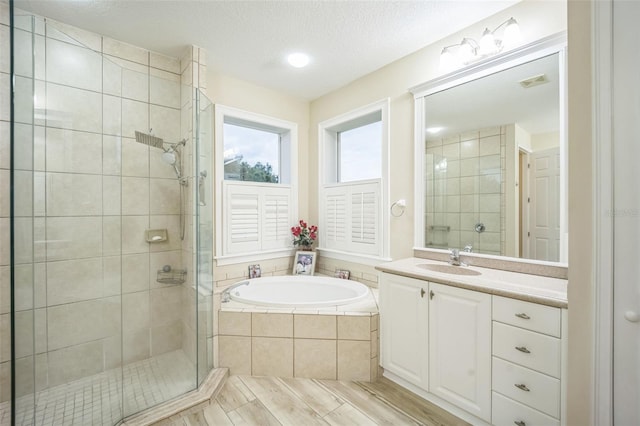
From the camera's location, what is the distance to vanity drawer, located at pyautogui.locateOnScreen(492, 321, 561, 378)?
124 centimetres

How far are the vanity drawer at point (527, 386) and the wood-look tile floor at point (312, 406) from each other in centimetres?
41

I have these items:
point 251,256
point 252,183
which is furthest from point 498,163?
point 251,256

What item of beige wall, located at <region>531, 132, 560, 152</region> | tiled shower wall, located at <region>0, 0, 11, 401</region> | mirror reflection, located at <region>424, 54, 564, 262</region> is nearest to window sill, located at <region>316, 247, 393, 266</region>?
mirror reflection, located at <region>424, 54, 564, 262</region>

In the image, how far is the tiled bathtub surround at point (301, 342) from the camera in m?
1.98

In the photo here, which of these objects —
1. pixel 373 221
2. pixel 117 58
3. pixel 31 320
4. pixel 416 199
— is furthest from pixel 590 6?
pixel 117 58

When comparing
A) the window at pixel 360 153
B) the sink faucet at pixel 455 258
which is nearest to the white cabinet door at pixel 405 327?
the sink faucet at pixel 455 258

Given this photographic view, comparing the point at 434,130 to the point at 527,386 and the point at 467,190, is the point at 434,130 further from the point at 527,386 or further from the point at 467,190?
the point at 527,386

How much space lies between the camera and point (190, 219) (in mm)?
2113

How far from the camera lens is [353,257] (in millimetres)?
2809

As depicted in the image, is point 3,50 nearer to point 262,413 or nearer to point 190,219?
point 190,219

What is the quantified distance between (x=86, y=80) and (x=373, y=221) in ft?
7.80

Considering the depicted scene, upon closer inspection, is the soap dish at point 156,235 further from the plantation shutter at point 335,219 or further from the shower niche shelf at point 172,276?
the plantation shutter at point 335,219

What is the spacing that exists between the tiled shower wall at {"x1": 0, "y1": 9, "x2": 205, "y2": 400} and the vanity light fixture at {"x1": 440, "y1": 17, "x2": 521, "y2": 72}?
2201 millimetres

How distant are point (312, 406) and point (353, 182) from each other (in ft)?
6.40
